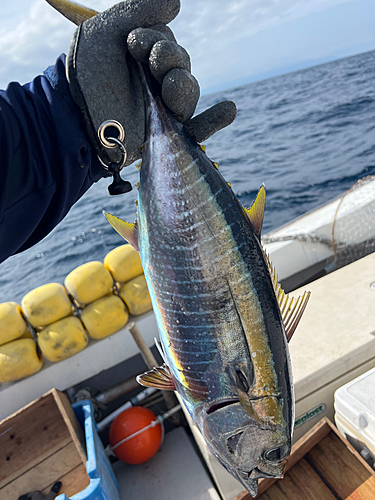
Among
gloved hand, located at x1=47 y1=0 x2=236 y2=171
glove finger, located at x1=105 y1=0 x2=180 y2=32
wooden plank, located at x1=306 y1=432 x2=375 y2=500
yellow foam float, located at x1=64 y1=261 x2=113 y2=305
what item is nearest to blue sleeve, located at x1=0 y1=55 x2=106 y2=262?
gloved hand, located at x1=47 y1=0 x2=236 y2=171

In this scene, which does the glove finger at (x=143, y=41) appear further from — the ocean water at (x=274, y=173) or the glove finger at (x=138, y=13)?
the ocean water at (x=274, y=173)

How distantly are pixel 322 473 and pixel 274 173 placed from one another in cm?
1149

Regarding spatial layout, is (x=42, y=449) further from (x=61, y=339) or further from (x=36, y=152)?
(x=36, y=152)

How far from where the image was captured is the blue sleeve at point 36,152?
1438 millimetres

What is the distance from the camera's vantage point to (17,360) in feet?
11.2

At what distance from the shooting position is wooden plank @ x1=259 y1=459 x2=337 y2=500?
7.11 feet

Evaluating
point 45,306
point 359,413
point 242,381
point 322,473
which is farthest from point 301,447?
point 45,306

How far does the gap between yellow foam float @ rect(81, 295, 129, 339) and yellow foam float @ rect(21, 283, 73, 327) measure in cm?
24

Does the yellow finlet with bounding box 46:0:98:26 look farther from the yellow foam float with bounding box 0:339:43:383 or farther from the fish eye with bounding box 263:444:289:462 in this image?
the yellow foam float with bounding box 0:339:43:383

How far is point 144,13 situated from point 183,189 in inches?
32.4

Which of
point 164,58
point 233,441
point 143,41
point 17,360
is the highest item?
point 143,41

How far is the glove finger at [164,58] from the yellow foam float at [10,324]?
3.03 metres

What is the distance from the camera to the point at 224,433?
1.21 m

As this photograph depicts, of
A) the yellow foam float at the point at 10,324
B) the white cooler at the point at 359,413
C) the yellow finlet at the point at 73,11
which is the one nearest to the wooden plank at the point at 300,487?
the white cooler at the point at 359,413
